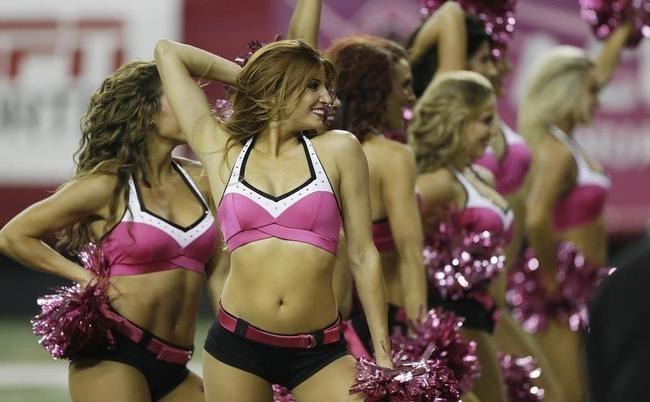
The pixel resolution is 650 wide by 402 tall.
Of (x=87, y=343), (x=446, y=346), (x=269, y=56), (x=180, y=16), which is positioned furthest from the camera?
(x=180, y=16)

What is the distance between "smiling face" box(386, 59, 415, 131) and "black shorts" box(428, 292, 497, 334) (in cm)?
65

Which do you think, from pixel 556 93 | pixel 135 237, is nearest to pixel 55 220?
pixel 135 237

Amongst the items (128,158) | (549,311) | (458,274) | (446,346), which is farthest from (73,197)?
(549,311)

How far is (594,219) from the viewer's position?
6.79m

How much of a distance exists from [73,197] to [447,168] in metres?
1.55

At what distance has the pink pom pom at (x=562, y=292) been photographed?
21.8 ft

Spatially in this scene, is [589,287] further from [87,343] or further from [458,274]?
[87,343]

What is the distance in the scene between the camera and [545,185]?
657 cm

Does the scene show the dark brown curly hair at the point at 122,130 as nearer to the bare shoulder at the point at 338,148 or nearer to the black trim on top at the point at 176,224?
the black trim on top at the point at 176,224

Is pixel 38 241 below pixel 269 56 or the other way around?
below

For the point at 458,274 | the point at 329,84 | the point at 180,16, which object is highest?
the point at 329,84

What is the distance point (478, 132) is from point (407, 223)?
2.60 feet

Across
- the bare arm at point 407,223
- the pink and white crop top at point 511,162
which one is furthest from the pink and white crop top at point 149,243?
the pink and white crop top at point 511,162

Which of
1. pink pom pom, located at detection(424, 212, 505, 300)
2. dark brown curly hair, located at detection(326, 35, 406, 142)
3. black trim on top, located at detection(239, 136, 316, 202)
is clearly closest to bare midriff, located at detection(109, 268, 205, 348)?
black trim on top, located at detection(239, 136, 316, 202)
